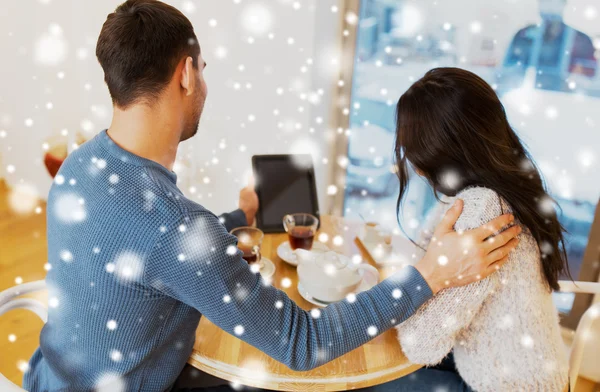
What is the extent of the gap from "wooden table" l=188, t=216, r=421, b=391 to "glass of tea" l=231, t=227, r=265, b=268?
214 millimetres

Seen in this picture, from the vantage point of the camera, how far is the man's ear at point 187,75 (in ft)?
3.30

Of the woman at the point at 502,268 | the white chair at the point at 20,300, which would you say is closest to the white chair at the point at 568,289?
the white chair at the point at 20,300

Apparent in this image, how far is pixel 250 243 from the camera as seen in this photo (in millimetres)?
1316

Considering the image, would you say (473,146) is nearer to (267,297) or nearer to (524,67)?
(267,297)

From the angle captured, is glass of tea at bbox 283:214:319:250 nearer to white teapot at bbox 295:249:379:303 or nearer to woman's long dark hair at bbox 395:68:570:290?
white teapot at bbox 295:249:379:303

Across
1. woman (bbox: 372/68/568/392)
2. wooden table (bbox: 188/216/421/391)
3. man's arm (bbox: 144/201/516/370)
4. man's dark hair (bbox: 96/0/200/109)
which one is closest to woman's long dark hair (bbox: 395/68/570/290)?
woman (bbox: 372/68/568/392)

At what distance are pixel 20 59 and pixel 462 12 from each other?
2.63m

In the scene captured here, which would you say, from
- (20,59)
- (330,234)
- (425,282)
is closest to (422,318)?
(425,282)

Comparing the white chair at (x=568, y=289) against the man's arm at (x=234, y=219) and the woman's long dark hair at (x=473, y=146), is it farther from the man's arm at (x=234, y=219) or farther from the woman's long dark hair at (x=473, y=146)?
the man's arm at (x=234, y=219)

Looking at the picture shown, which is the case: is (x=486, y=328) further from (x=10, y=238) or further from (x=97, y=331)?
(x=10, y=238)

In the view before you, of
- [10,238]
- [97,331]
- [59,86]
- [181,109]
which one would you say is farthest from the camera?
[59,86]

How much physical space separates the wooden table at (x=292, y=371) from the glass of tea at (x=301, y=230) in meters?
Result: 0.36

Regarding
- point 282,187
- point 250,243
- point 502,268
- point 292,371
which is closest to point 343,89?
point 282,187

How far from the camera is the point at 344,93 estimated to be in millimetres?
2318
